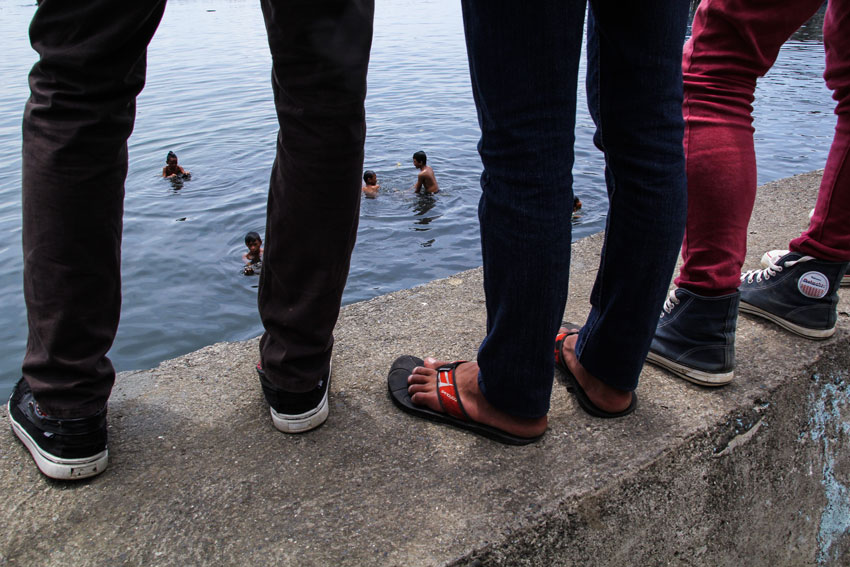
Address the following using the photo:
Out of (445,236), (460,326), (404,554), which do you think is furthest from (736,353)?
(445,236)

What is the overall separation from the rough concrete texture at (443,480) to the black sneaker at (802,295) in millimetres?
62

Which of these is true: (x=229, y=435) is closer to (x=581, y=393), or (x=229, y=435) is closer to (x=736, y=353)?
(x=581, y=393)

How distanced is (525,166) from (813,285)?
58.7 inches

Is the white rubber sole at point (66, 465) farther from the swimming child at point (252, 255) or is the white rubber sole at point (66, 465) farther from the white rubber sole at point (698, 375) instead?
the swimming child at point (252, 255)

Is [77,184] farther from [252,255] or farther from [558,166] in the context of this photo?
[252,255]

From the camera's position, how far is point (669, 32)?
1476 mm

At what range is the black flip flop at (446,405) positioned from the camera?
71.4 inches

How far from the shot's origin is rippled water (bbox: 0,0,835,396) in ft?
19.3

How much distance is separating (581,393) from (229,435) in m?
1.08

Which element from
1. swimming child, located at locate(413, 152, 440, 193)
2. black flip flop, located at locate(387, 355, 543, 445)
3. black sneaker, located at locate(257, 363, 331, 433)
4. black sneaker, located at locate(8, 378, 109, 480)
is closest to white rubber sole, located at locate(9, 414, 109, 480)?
black sneaker, located at locate(8, 378, 109, 480)

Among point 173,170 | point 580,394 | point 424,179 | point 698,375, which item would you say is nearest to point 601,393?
point 580,394

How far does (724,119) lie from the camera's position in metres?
1.92

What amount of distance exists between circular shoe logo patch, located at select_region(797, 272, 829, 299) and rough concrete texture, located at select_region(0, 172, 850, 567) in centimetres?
17

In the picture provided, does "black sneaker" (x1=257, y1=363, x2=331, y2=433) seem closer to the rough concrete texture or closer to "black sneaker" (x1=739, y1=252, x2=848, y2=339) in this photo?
the rough concrete texture
